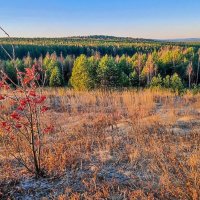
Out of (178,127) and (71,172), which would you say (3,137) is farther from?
(178,127)

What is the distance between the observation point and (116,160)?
18.5 feet

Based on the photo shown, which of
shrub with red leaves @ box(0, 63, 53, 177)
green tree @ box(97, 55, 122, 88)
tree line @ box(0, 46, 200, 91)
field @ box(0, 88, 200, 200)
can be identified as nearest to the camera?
field @ box(0, 88, 200, 200)

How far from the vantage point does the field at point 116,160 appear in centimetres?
450

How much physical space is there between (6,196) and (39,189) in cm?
48

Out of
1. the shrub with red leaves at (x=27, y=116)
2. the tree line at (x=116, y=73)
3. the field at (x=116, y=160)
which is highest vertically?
the shrub with red leaves at (x=27, y=116)

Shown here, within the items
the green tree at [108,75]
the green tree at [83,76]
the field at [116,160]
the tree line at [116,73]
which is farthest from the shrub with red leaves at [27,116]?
the green tree at [108,75]

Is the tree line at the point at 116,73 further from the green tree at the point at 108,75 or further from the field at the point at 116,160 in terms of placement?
the field at the point at 116,160

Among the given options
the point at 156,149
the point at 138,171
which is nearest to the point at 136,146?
the point at 156,149

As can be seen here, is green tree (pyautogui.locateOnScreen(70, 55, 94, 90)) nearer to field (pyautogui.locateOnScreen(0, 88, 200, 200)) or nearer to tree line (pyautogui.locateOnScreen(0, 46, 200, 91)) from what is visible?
tree line (pyautogui.locateOnScreen(0, 46, 200, 91))

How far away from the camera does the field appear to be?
4504mm

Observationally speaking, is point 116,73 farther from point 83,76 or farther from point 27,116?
point 27,116

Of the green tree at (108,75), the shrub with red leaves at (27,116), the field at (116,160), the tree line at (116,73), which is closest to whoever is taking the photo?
the field at (116,160)

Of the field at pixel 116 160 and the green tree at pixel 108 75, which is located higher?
the field at pixel 116 160

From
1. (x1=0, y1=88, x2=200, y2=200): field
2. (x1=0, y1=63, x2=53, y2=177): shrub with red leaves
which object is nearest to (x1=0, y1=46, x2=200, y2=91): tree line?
(x1=0, y1=88, x2=200, y2=200): field
